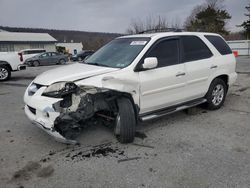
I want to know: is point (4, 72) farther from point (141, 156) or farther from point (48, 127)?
point (141, 156)

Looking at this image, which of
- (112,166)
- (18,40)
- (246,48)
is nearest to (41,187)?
(112,166)

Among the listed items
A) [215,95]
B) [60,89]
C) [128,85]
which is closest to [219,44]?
[215,95]

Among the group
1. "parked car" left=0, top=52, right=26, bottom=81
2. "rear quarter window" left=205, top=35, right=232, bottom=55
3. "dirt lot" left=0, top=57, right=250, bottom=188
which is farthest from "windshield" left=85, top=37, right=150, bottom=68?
"parked car" left=0, top=52, right=26, bottom=81

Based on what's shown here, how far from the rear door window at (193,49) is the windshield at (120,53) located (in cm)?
85

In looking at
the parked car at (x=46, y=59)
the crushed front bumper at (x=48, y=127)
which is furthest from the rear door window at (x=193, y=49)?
the parked car at (x=46, y=59)

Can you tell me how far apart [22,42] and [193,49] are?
145ft

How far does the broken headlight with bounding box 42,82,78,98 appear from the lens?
11.0 ft

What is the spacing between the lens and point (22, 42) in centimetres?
4300

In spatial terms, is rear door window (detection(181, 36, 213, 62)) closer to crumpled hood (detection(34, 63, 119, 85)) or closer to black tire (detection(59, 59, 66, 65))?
crumpled hood (detection(34, 63, 119, 85))

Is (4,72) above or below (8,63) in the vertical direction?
below

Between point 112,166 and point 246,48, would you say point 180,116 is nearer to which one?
point 112,166

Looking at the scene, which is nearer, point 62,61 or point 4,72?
point 4,72

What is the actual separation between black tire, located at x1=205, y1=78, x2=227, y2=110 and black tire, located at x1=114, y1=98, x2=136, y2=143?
2239 mm

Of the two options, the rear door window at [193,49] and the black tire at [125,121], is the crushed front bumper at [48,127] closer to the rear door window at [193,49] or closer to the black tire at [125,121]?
the black tire at [125,121]
